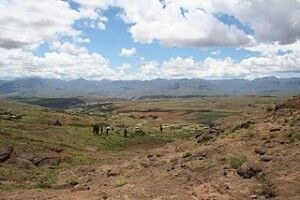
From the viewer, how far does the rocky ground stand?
105 feet

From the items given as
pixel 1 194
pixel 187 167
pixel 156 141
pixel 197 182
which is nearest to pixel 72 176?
pixel 1 194

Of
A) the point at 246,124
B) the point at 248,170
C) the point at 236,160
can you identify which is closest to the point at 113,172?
the point at 236,160

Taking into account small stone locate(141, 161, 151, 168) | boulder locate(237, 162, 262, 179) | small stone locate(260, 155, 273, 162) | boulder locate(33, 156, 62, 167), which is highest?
small stone locate(260, 155, 273, 162)

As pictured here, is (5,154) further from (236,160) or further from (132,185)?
(236,160)

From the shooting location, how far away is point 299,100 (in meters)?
53.1

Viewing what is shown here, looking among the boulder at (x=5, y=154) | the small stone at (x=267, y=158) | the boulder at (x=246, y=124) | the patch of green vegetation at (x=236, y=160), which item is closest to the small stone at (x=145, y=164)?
the patch of green vegetation at (x=236, y=160)

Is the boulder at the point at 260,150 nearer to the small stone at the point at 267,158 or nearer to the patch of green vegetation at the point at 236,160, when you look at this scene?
the patch of green vegetation at the point at 236,160

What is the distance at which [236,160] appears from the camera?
124ft

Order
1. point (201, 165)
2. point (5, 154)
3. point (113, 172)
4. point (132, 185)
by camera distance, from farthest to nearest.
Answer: point (5, 154) < point (113, 172) < point (201, 165) < point (132, 185)

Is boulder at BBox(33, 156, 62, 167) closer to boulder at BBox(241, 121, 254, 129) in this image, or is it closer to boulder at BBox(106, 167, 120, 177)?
boulder at BBox(106, 167, 120, 177)

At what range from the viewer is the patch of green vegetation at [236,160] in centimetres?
3691

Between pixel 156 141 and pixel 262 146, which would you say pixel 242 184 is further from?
pixel 156 141

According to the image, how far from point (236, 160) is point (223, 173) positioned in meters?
2.20

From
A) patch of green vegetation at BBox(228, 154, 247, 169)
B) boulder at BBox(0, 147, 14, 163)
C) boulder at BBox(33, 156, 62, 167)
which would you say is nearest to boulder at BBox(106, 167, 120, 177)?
patch of green vegetation at BBox(228, 154, 247, 169)
